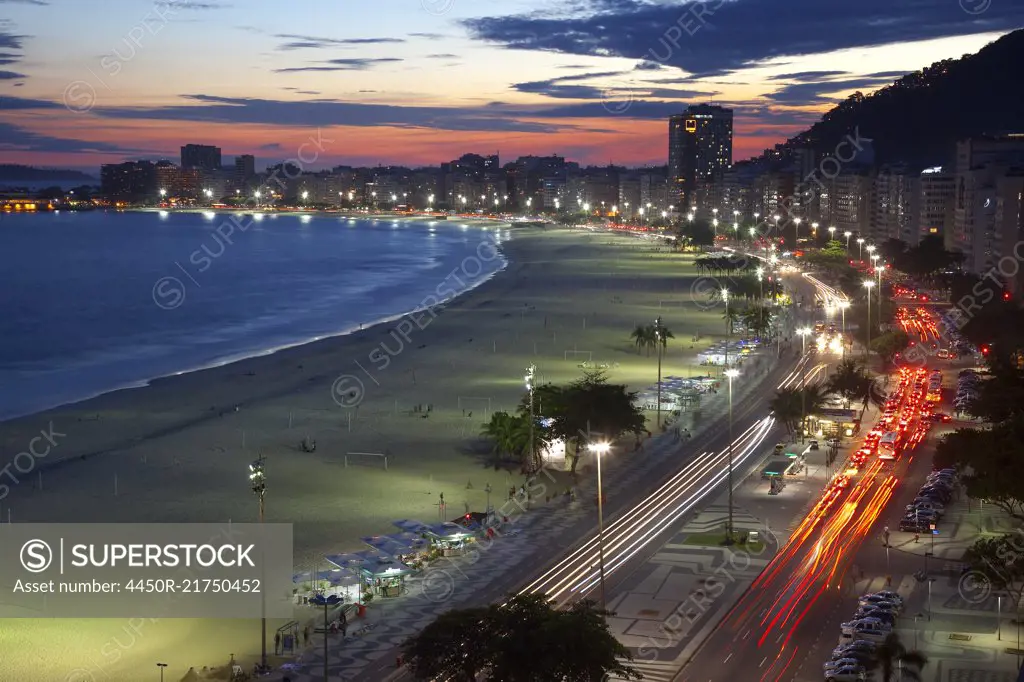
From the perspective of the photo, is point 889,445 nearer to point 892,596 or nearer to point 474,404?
point 892,596

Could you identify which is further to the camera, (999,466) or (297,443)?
(297,443)

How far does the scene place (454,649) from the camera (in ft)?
48.7

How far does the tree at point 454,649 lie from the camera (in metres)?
14.7

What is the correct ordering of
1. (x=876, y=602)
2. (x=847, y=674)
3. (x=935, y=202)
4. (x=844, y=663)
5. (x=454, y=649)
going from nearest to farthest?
(x=454, y=649), (x=847, y=674), (x=844, y=663), (x=876, y=602), (x=935, y=202)

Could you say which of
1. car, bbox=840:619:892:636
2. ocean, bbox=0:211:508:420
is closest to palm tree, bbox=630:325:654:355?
ocean, bbox=0:211:508:420

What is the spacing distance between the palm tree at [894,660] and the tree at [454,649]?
4942 mm

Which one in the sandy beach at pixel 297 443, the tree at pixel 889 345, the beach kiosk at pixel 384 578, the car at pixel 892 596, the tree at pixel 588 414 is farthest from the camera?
the tree at pixel 889 345

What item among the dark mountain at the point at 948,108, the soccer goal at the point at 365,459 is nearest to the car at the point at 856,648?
the soccer goal at the point at 365,459

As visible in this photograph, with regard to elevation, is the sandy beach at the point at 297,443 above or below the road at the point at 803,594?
below

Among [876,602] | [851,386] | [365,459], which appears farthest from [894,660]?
[851,386]

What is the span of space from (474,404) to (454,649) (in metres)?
21.8

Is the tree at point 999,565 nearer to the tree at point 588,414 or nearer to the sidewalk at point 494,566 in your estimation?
the sidewalk at point 494,566

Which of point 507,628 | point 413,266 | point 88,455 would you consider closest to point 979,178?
point 413,266

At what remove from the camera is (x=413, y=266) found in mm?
100875
